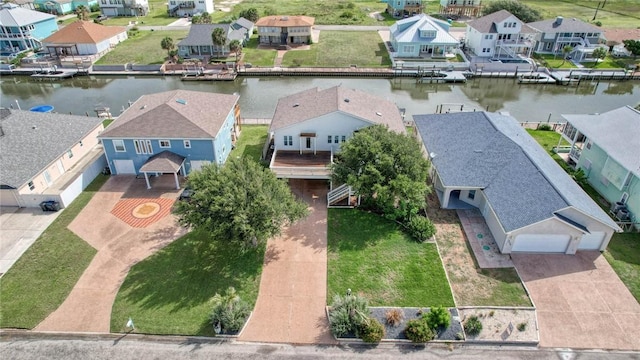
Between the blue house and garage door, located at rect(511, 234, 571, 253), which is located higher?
the blue house

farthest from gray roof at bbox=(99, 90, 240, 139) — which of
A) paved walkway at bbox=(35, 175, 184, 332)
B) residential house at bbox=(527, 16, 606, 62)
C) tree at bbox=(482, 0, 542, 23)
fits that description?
tree at bbox=(482, 0, 542, 23)

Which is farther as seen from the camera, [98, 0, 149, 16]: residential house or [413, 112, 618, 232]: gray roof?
[98, 0, 149, 16]: residential house

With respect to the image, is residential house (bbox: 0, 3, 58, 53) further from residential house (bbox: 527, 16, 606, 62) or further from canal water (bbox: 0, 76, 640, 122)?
residential house (bbox: 527, 16, 606, 62)

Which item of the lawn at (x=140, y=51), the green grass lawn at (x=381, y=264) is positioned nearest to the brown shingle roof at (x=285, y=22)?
the lawn at (x=140, y=51)

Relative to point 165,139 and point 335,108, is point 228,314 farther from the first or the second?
point 335,108

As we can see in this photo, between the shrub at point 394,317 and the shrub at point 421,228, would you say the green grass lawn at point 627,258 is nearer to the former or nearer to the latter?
the shrub at point 421,228
